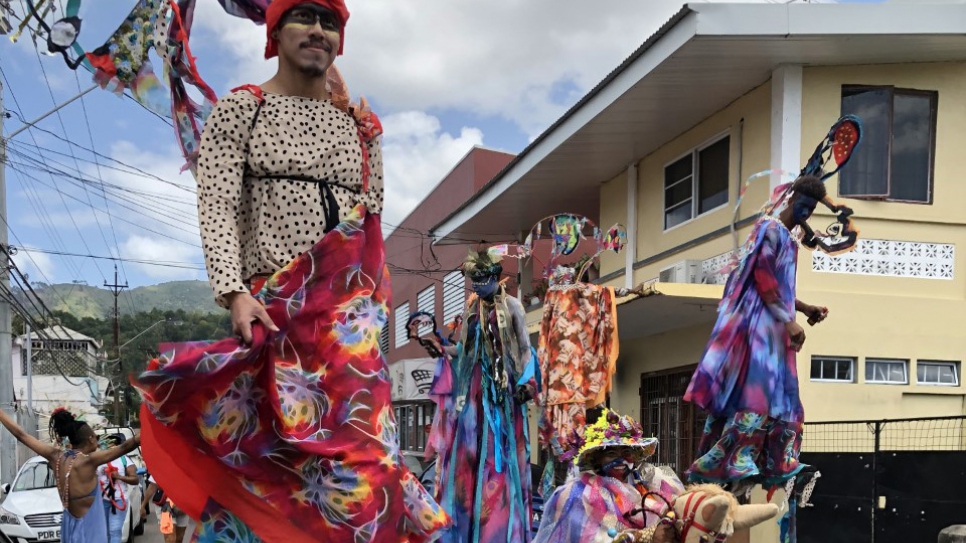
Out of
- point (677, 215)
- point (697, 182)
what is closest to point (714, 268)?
point (697, 182)

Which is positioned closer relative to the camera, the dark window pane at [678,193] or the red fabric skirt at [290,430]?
the red fabric skirt at [290,430]

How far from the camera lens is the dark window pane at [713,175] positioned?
1326 cm

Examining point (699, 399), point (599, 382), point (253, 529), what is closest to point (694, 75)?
point (599, 382)

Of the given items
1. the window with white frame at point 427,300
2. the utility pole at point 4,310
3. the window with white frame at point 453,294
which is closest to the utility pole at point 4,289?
the utility pole at point 4,310

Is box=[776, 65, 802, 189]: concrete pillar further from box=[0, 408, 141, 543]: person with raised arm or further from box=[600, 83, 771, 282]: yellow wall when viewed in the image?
box=[0, 408, 141, 543]: person with raised arm

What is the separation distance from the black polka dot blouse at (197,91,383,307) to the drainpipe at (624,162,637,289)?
12.9m

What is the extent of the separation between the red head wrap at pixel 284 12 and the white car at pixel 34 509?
10494 mm

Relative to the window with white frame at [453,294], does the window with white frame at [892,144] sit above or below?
above

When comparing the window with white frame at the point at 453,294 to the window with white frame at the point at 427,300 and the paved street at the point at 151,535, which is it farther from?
the paved street at the point at 151,535

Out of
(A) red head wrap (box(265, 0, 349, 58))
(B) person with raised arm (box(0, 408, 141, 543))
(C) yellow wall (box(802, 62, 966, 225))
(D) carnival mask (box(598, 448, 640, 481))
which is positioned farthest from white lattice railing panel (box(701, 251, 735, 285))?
(A) red head wrap (box(265, 0, 349, 58))

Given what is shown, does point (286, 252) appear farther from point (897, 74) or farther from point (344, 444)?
point (897, 74)

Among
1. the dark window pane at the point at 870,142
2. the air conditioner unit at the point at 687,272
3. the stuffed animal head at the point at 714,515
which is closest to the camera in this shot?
the stuffed animal head at the point at 714,515

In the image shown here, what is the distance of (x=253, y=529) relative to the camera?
2.90 m

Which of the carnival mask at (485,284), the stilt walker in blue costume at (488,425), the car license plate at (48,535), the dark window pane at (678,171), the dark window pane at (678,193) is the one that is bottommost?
the car license plate at (48,535)
